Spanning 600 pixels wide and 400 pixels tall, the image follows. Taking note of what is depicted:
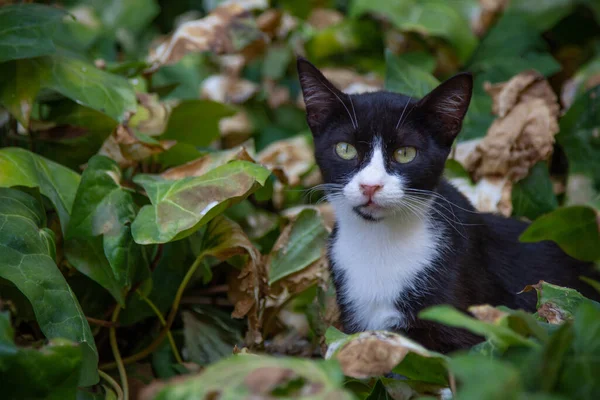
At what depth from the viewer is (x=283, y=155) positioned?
2.99 m

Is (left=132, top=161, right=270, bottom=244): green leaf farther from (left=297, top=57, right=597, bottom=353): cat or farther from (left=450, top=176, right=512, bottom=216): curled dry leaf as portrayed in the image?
(left=450, top=176, right=512, bottom=216): curled dry leaf

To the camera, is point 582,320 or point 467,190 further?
point 467,190

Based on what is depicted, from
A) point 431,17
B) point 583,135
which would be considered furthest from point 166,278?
point 431,17

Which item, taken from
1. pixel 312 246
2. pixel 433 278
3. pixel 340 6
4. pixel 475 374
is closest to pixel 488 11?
pixel 340 6

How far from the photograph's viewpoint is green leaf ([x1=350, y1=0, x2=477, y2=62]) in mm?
3172

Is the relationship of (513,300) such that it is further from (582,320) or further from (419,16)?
(419,16)

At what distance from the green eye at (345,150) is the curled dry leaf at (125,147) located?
60 cm

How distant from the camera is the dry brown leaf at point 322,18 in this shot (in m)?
3.76

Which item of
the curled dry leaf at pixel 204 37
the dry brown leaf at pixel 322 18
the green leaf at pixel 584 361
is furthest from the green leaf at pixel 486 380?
the dry brown leaf at pixel 322 18

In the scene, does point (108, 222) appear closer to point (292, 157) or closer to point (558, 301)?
point (558, 301)

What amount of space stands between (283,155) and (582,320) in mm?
1939

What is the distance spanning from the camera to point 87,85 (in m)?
2.19

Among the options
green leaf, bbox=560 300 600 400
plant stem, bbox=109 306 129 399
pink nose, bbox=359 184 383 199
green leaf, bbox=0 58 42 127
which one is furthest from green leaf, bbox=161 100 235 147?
green leaf, bbox=560 300 600 400

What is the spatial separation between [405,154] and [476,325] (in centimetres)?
70
